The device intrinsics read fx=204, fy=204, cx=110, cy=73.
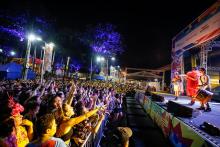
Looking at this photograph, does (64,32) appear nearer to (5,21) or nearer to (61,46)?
(61,46)

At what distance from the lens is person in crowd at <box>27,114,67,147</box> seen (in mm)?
2459

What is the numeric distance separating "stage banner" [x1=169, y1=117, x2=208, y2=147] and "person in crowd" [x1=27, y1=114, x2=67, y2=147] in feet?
9.40

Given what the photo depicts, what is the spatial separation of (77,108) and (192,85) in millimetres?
7515

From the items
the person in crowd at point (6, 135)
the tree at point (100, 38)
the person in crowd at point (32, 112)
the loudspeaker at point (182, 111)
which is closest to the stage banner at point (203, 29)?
the loudspeaker at point (182, 111)

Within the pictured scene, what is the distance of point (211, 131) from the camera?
185 inches

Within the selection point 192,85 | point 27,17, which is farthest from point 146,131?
point 27,17

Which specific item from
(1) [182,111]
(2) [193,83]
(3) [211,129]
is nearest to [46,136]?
(3) [211,129]

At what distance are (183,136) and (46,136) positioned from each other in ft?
12.6

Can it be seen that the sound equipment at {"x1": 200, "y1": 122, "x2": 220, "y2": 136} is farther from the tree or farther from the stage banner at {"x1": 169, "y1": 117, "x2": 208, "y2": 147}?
the tree

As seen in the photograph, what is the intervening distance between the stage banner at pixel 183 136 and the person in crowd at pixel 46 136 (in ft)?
9.40

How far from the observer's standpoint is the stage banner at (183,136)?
4.27m

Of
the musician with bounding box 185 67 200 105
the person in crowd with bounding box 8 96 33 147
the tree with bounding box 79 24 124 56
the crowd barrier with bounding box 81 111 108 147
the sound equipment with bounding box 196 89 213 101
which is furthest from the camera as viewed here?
the tree with bounding box 79 24 124 56

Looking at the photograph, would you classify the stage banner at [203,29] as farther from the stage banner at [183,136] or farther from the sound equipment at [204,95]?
the stage banner at [183,136]

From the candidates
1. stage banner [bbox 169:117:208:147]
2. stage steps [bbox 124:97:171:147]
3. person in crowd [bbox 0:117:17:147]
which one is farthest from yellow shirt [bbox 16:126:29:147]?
stage steps [bbox 124:97:171:147]
